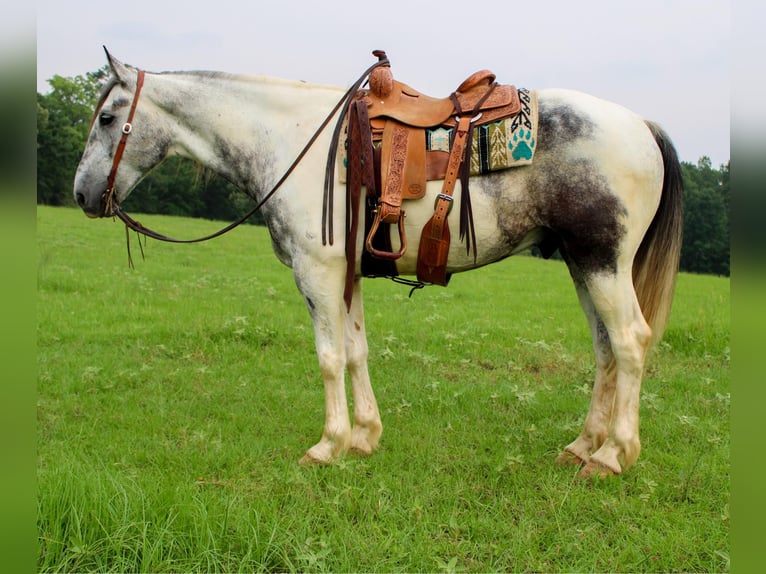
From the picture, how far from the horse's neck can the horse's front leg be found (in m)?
0.73

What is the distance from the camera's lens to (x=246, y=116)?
12.6ft

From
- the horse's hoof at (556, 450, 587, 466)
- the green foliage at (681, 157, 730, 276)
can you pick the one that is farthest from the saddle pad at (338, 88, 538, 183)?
the green foliage at (681, 157, 730, 276)

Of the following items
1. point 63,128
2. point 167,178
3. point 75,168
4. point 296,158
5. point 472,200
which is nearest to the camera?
point 472,200

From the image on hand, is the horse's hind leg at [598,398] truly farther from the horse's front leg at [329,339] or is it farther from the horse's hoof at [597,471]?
the horse's front leg at [329,339]

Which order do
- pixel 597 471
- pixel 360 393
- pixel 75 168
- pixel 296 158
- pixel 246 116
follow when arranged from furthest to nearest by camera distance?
1. pixel 75 168
2. pixel 360 393
3. pixel 246 116
4. pixel 296 158
5. pixel 597 471

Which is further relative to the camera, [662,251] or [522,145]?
[662,251]

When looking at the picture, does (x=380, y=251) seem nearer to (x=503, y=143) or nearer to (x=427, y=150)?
(x=427, y=150)

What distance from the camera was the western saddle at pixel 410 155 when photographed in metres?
3.46

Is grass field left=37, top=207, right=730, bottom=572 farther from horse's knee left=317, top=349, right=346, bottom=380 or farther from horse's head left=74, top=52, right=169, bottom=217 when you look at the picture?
horse's head left=74, top=52, right=169, bottom=217

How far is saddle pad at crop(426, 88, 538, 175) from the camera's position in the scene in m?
3.39

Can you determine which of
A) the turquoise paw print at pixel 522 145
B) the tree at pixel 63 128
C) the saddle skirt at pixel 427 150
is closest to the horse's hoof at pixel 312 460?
the saddle skirt at pixel 427 150

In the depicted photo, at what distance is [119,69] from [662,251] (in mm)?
3808

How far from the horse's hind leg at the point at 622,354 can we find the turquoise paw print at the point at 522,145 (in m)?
0.87

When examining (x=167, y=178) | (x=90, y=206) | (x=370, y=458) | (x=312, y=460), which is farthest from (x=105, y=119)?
(x=167, y=178)
